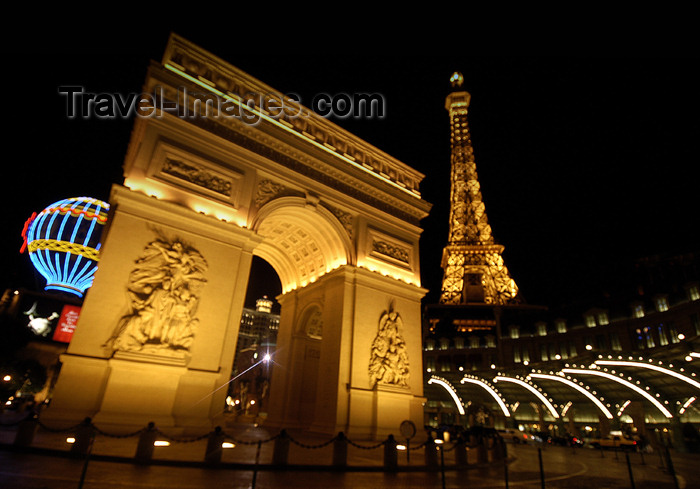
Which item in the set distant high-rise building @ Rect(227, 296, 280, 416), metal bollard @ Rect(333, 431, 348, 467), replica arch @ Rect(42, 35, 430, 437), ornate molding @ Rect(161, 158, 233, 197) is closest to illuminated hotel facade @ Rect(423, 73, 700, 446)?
replica arch @ Rect(42, 35, 430, 437)

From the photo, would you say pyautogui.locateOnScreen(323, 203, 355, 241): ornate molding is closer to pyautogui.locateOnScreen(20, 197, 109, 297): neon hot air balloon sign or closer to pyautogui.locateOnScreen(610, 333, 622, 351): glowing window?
pyautogui.locateOnScreen(20, 197, 109, 297): neon hot air balloon sign

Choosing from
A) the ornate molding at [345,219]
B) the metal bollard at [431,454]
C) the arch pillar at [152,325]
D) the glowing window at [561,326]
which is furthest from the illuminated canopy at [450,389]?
the metal bollard at [431,454]

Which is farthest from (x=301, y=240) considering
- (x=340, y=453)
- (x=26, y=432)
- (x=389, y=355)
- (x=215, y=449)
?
(x=26, y=432)

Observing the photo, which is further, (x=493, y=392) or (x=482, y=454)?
(x=493, y=392)

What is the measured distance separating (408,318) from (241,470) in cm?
1316

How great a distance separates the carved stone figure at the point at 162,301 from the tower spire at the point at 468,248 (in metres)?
57.3

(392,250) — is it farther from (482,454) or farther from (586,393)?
(586,393)

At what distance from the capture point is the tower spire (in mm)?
66625

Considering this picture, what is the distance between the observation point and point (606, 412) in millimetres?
35750

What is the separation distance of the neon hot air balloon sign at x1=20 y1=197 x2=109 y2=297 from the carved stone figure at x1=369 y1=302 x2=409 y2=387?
29.5 metres

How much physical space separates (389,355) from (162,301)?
411 inches

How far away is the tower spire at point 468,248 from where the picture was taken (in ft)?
219

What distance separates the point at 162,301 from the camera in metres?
13.3

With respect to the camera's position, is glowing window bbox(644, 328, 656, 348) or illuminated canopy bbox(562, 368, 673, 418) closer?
illuminated canopy bbox(562, 368, 673, 418)
